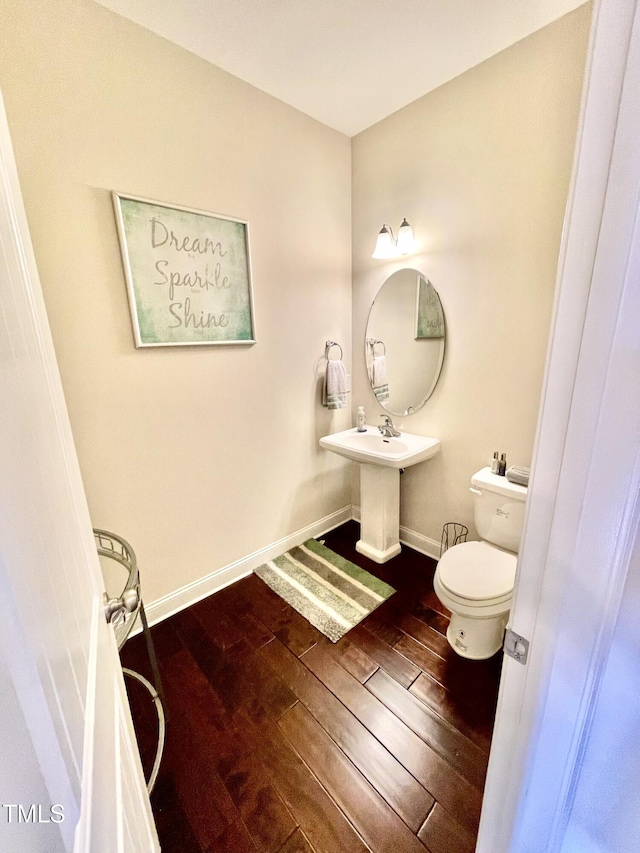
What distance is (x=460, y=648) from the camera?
1.60 m

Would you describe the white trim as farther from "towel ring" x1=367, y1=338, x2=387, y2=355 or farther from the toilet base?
"towel ring" x1=367, y1=338, x2=387, y2=355

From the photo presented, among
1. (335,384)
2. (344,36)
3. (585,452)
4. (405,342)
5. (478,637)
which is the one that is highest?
(344,36)

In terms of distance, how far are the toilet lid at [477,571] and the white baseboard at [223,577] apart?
1107mm

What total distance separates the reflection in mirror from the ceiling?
898 mm

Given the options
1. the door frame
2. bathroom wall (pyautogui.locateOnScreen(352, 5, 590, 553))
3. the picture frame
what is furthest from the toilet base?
the picture frame

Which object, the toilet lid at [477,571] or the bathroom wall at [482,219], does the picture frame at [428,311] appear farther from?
the toilet lid at [477,571]

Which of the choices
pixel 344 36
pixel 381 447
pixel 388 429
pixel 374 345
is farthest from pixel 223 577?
pixel 344 36

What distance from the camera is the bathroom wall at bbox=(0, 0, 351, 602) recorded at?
127 cm

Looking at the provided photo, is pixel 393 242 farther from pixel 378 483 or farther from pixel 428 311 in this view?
pixel 378 483

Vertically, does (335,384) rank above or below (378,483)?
above

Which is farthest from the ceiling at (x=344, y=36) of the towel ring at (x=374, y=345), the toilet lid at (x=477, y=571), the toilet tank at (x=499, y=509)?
the toilet lid at (x=477, y=571)

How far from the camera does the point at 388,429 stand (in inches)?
90.0

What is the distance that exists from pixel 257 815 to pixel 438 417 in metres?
1.88

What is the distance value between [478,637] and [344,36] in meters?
2.68
